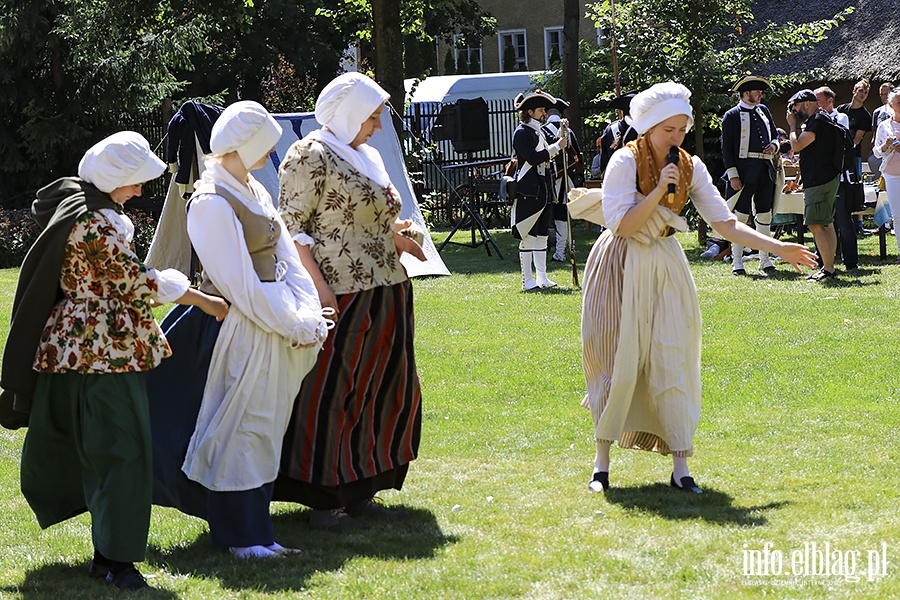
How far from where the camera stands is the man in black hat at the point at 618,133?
1477 centimetres

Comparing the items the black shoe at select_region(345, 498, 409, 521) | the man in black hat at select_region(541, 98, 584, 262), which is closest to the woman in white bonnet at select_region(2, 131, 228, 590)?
the black shoe at select_region(345, 498, 409, 521)

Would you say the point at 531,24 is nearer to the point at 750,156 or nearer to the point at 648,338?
the point at 750,156

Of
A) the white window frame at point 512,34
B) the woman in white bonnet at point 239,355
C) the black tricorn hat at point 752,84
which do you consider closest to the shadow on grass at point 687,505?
the woman in white bonnet at point 239,355

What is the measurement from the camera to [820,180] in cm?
1349

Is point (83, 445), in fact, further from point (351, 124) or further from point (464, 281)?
point (464, 281)

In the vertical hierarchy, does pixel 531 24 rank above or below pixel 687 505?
above

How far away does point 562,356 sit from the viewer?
9.62m

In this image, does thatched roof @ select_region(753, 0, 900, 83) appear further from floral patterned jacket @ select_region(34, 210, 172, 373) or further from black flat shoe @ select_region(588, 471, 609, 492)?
floral patterned jacket @ select_region(34, 210, 172, 373)

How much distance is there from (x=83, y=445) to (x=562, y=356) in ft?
18.0

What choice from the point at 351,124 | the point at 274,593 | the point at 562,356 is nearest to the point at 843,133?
the point at 562,356

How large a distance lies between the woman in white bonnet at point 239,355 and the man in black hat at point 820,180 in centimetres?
926

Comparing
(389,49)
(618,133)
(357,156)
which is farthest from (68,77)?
(357,156)

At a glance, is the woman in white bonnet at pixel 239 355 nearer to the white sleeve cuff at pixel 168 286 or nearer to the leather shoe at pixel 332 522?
the white sleeve cuff at pixel 168 286

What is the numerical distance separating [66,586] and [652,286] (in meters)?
2.85
